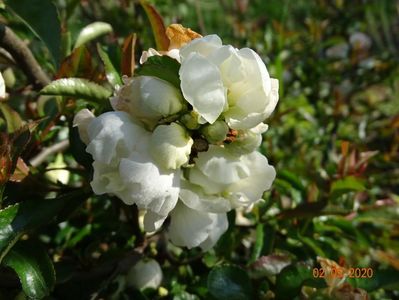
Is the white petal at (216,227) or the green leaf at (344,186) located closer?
the white petal at (216,227)

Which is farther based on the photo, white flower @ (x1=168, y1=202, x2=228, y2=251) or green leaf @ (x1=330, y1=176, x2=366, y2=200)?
green leaf @ (x1=330, y1=176, x2=366, y2=200)

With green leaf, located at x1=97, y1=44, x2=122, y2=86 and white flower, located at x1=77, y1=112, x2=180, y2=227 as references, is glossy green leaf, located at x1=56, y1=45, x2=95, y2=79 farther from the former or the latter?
white flower, located at x1=77, y1=112, x2=180, y2=227

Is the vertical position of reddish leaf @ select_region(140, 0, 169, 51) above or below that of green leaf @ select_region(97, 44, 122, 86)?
above

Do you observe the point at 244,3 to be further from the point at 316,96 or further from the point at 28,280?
the point at 28,280

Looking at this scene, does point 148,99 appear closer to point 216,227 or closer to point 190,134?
point 190,134

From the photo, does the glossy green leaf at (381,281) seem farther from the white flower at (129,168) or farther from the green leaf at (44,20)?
the green leaf at (44,20)

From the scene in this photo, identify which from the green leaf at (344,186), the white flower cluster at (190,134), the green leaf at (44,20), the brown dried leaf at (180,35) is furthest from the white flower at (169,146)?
the green leaf at (344,186)

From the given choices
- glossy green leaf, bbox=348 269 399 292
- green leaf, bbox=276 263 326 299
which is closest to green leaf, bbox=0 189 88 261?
green leaf, bbox=276 263 326 299
